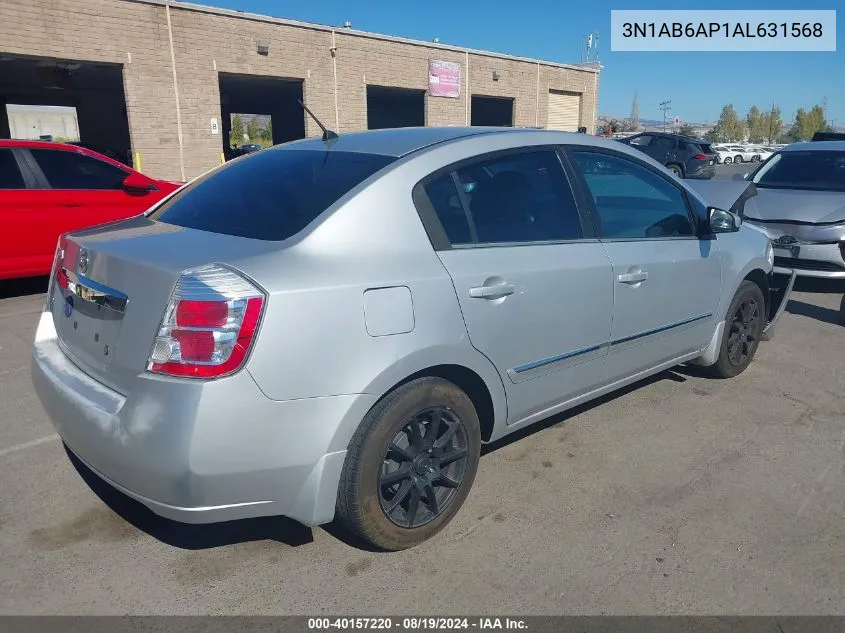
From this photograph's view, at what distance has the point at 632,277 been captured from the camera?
11.4ft

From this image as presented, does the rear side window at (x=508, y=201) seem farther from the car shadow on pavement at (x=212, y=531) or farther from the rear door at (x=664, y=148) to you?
the rear door at (x=664, y=148)

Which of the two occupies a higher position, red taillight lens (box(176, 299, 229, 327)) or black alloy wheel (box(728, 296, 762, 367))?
red taillight lens (box(176, 299, 229, 327))

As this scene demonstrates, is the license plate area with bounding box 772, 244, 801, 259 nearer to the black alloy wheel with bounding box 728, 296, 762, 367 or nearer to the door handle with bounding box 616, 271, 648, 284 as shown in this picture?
the black alloy wheel with bounding box 728, 296, 762, 367

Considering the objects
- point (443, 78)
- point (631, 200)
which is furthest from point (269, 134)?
point (631, 200)

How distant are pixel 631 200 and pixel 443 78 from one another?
2129 centimetres

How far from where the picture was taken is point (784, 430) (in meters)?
3.96

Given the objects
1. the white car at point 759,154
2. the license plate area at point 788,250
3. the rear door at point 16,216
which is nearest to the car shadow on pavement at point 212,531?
the rear door at point 16,216

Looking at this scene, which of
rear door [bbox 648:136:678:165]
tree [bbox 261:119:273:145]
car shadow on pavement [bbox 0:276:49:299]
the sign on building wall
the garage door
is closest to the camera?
car shadow on pavement [bbox 0:276:49:299]

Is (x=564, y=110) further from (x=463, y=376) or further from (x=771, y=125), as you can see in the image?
(x=771, y=125)

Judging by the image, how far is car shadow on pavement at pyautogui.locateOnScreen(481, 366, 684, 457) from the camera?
3728mm

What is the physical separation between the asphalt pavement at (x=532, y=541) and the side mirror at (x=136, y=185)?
12.9 ft

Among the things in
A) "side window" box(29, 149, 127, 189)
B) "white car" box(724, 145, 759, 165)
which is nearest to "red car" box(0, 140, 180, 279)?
"side window" box(29, 149, 127, 189)

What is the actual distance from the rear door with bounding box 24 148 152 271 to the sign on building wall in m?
17.3

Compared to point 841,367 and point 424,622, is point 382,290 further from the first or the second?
point 841,367
